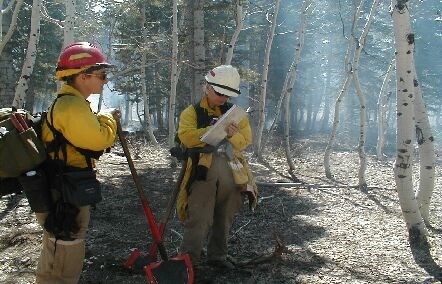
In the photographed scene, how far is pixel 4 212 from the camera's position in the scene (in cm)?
702

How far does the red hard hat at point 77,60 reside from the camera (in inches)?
135

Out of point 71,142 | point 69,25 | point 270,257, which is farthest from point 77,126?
point 69,25

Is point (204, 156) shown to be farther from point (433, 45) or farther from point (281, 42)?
point (433, 45)

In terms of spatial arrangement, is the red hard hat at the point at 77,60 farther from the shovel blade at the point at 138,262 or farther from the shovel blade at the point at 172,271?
the shovel blade at the point at 138,262

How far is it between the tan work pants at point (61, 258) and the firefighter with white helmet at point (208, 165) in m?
1.32

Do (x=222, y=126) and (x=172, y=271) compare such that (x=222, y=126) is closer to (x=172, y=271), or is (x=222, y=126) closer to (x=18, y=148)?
(x=172, y=271)

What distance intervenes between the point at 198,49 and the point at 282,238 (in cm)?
719

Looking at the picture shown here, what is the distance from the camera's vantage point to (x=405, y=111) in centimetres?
578

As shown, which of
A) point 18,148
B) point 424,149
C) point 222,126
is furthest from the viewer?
point 424,149

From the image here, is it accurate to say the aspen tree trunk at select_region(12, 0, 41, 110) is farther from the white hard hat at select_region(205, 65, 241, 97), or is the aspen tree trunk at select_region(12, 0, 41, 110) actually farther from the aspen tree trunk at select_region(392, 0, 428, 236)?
the aspen tree trunk at select_region(392, 0, 428, 236)

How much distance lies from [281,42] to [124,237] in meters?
30.2

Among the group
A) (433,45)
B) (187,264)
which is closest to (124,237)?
(187,264)

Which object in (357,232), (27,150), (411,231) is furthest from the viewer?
(357,232)

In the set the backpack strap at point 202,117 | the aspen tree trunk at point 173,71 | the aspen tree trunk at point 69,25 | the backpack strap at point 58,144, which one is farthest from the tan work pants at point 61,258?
the aspen tree trunk at point 173,71
